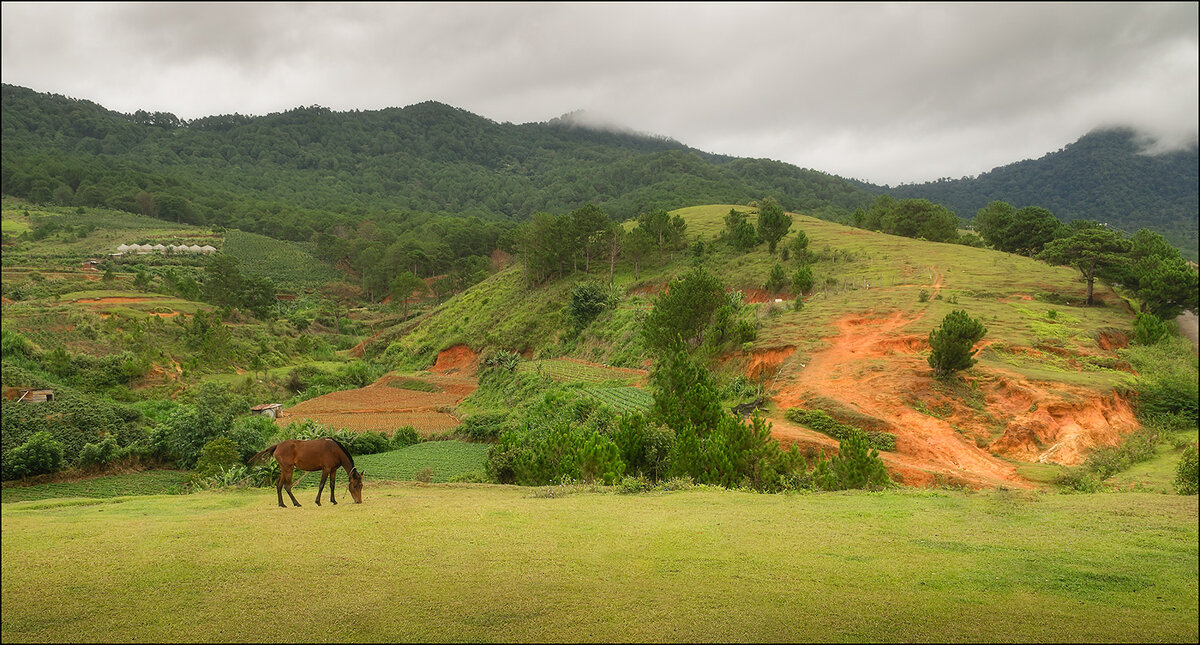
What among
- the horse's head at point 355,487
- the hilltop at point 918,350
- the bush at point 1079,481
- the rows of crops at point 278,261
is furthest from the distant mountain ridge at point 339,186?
the horse's head at point 355,487

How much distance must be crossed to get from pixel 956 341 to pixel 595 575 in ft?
74.7

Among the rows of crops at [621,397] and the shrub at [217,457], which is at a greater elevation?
the rows of crops at [621,397]

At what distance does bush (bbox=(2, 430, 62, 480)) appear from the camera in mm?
23656

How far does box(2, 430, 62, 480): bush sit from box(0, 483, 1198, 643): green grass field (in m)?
20.5

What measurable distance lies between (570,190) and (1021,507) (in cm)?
18173

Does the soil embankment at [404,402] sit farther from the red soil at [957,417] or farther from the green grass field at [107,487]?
the red soil at [957,417]

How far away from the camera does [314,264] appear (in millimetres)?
104062

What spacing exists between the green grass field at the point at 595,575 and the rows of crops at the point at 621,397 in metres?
20.9

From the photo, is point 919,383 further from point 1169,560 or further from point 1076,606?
point 1076,606

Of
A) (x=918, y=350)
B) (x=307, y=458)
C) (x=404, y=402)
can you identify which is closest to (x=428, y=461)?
(x=404, y=402)

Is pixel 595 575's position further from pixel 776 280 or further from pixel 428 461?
pixel 776 280

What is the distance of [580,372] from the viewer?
4206cm

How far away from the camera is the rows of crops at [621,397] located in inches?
1190

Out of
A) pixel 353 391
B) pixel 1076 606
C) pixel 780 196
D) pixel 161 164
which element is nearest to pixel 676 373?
pixel 1076 606
